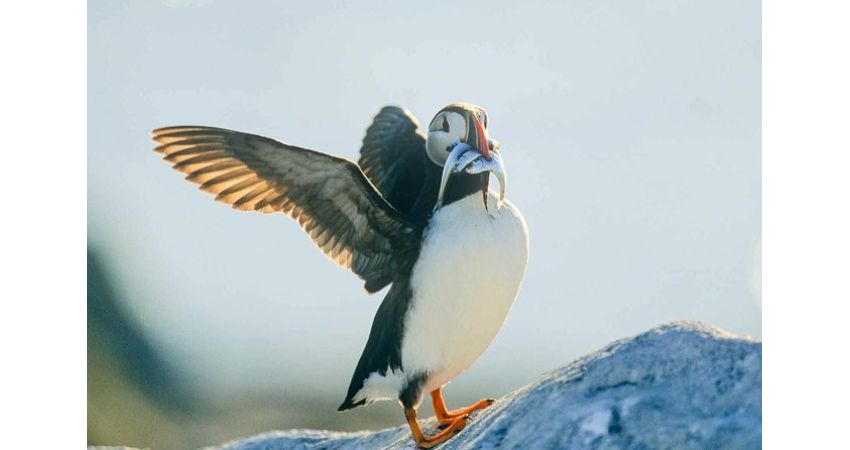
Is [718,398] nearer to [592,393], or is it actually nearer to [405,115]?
[592,393]

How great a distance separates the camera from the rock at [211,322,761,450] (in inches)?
120

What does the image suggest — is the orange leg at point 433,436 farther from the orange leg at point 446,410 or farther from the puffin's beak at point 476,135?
the puffin's beak at point 476,135

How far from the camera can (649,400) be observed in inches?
123

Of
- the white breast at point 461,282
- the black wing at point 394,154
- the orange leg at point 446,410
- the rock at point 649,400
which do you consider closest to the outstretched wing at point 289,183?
the white breast at point 461,282

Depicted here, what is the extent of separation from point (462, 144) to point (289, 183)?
1.87ft

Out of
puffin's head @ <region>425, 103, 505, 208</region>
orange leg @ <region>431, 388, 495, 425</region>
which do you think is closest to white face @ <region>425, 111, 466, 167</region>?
puffin's head @ <region>425, 103, 505, 208</region>

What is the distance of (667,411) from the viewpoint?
3088mm

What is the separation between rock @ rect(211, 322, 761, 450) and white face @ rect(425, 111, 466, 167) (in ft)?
2.93

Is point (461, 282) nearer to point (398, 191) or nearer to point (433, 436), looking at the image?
point (433, 436)

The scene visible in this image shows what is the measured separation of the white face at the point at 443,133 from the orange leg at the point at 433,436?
834 mm
